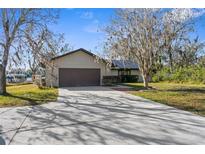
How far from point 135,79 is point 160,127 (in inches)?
1012

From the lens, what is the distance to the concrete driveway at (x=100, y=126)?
585 centimetres

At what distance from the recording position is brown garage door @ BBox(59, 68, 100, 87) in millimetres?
23984

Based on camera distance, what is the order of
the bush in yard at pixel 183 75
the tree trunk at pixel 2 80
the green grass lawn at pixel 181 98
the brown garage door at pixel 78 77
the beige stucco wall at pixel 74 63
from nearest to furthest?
the green grass lawn at pixel 181 98
the tree trunk at pixel 2 80
the beige stucco wall at pixel 74 63
the brown garage door at pixel 78 77
the bush in yard at pixel 183 75

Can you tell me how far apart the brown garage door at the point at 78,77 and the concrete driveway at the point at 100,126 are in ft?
46.2

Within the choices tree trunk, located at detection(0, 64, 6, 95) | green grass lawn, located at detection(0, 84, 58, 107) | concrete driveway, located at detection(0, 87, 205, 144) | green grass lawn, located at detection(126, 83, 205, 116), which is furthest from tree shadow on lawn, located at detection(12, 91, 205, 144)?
tree trunk, located at detection(0, 64, 6, 95)

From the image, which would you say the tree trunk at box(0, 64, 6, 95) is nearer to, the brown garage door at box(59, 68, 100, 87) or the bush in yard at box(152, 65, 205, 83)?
the brown garage door at box(59, 68, 100, 87)

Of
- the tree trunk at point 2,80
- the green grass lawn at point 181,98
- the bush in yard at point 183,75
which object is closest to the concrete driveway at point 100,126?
the green grass lawn at point 181,98

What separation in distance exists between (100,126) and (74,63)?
17709 millimetres

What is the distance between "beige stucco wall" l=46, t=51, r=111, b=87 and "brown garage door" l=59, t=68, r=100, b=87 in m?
0.37

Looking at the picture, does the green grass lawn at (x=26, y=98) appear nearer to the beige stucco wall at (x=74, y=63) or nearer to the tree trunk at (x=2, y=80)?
the tree trunk at (x=2, y=80)

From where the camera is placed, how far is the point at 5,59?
15.5 m

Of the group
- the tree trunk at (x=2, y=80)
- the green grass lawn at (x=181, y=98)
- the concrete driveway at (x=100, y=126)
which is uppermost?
the tree trunk at (x=2, y=80)

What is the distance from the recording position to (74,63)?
80.2ft
